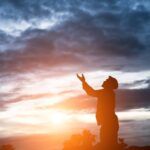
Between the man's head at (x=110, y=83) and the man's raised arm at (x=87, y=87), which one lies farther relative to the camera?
the man's head at (x=110, y=83)

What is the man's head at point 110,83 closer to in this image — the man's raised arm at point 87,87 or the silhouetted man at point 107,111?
the silhouetted man at point 107,111

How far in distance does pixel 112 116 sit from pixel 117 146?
2.10m

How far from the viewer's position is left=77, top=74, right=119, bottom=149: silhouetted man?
25.2 metres

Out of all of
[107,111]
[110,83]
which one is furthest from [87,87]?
[107,111]

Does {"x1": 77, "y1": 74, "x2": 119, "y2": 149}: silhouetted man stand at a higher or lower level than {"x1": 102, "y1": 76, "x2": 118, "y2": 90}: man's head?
lower

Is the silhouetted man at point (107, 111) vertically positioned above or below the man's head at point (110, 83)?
below

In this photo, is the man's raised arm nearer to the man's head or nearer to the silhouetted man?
the silhouetted man

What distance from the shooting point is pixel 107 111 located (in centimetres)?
Result: 2564

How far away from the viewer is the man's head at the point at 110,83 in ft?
83.7

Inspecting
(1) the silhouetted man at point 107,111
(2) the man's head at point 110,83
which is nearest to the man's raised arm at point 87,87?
(1) the silhouetted man at point 107,111

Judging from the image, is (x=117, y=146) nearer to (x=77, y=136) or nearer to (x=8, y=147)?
(x=77, y=136)

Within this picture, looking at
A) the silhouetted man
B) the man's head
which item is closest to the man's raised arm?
the silhouetted man

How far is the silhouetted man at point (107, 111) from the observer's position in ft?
82.7

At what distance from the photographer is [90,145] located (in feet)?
88.5
